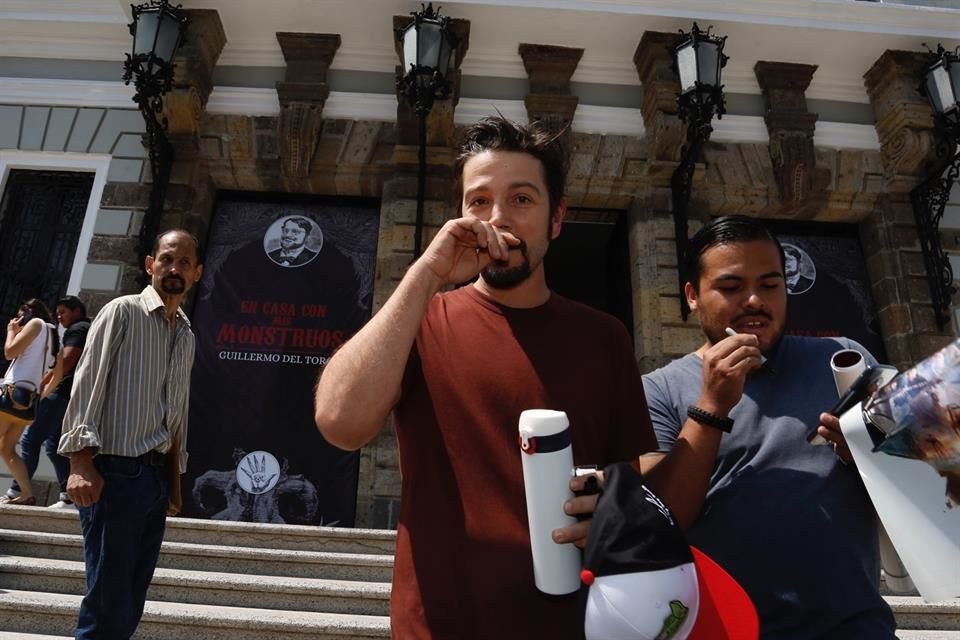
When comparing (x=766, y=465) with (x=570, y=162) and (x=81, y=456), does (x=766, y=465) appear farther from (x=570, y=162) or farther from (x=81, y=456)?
(x=570, y=162)

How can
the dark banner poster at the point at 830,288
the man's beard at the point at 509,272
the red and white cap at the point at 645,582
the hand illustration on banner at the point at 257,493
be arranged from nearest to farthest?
the red and white cap at the point at 645,582 < the man's beard at the point at 509,272 < the hand illustration on banner at the point at 257,493 < the dark banner poster at the point at 830,288

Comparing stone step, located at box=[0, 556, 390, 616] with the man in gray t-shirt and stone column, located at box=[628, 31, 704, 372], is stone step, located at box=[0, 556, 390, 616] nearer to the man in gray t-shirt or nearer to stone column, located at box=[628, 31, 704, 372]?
the man in gray t-shirt

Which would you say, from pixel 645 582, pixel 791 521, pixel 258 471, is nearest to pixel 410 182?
pixel 258 471

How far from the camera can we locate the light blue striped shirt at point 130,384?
246 centimetres

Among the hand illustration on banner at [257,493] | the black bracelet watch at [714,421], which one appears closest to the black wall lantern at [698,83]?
the hand illustration on banner at [257,493]

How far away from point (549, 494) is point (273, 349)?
605 centimetres

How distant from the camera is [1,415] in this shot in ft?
16.1

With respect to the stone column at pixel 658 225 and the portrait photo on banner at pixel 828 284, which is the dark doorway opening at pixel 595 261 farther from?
the portrait photo on banner at pixel 828 284

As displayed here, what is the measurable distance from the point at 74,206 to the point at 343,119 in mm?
3362

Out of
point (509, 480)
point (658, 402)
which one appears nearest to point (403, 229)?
point (658, 402)

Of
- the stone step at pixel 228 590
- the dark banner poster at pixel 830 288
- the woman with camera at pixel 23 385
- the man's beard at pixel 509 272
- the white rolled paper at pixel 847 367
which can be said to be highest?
the dark banner poster at pixel 830 288

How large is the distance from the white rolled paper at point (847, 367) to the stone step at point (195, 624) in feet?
9.70

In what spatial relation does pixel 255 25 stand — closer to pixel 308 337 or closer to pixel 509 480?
pixel 308 337

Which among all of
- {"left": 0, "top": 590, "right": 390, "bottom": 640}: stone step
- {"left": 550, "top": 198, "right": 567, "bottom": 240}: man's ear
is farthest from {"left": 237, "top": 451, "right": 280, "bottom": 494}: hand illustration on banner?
{"left": 550, "top": 198, "right": 567, "bottom": 240}: man's ear
